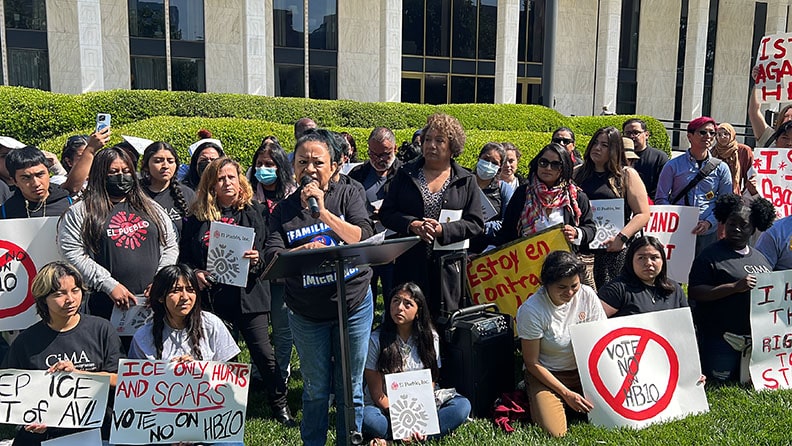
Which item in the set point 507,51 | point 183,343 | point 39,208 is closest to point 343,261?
point 183,343

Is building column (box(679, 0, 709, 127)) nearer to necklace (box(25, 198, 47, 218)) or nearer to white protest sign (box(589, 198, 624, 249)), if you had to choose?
white protest sign (box(589, 198, 624, 249))

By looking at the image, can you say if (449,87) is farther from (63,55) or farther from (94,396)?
(94,396)

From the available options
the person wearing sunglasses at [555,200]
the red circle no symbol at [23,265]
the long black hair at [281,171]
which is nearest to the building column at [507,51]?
the person wearing sunglasses at [555,200]

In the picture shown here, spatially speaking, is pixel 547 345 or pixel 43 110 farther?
pixel 43 110

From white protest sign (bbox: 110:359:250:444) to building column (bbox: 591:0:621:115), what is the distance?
2682cm

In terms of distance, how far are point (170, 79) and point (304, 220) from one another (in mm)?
→ 22114

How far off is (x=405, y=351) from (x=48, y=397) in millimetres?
2419

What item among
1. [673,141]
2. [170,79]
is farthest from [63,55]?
[673,141]

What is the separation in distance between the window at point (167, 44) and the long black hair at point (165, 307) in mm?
21092

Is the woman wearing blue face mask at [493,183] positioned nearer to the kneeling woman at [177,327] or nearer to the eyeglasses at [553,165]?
the eyeglasses at [553,165]

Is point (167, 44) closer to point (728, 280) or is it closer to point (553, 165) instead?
point (553, 165)

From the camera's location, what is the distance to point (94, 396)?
4.13m

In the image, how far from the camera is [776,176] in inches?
251

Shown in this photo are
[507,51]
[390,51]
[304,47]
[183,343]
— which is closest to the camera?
[183,343]
